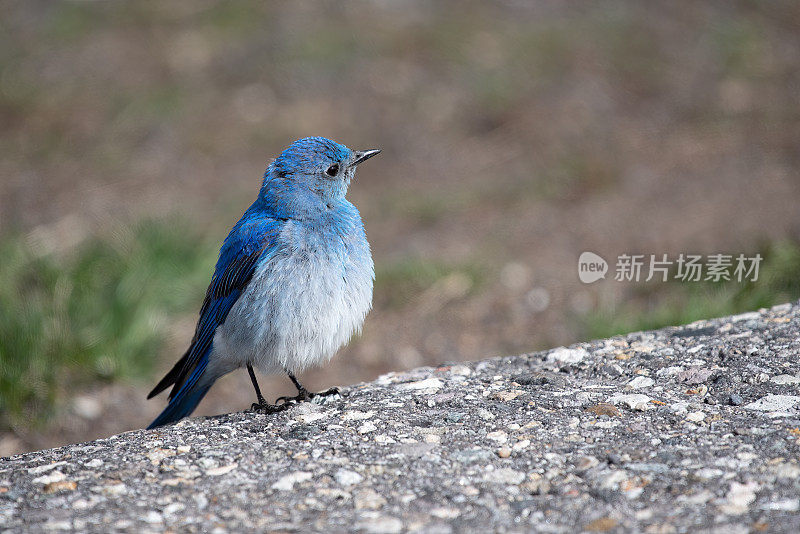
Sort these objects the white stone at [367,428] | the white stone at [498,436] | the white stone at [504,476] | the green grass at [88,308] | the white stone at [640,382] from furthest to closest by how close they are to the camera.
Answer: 1. the green grass at [88,308]
2. the white stone at [640,382]
3. the white stone at [367,428]
4. the white stone at [498,436]
5. the white stone at [504,476]

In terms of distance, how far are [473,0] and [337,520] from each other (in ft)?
27.4

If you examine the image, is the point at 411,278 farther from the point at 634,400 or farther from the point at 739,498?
the point at 739,498

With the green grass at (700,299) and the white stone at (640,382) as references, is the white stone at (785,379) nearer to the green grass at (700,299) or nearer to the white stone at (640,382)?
the white stone at (640,382)

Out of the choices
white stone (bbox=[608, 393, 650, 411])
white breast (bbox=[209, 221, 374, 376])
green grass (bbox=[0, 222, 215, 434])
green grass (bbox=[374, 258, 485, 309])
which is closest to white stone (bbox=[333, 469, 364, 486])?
white breast (bbox=[209, 221, 374, 376])

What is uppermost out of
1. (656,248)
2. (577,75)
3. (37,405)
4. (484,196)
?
(577,75)

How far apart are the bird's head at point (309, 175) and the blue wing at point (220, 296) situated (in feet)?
0.42

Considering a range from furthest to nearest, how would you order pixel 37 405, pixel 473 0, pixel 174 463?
pixel 473 0, pixel 37 405, pixel 174 463

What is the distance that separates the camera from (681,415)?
288 cm

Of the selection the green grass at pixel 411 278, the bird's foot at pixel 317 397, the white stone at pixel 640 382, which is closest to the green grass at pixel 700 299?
the green grass at pixel 411 278

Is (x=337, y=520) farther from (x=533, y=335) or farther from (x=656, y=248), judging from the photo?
(x=656, y=248)

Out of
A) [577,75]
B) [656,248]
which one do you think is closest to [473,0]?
[577,75]

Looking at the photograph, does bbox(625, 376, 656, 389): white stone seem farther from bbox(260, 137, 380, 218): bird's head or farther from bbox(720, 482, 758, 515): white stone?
bbox(260, 137, 380, 218): bird's head

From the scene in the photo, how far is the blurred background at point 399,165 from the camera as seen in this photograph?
17.1ft

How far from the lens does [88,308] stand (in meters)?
5.19
